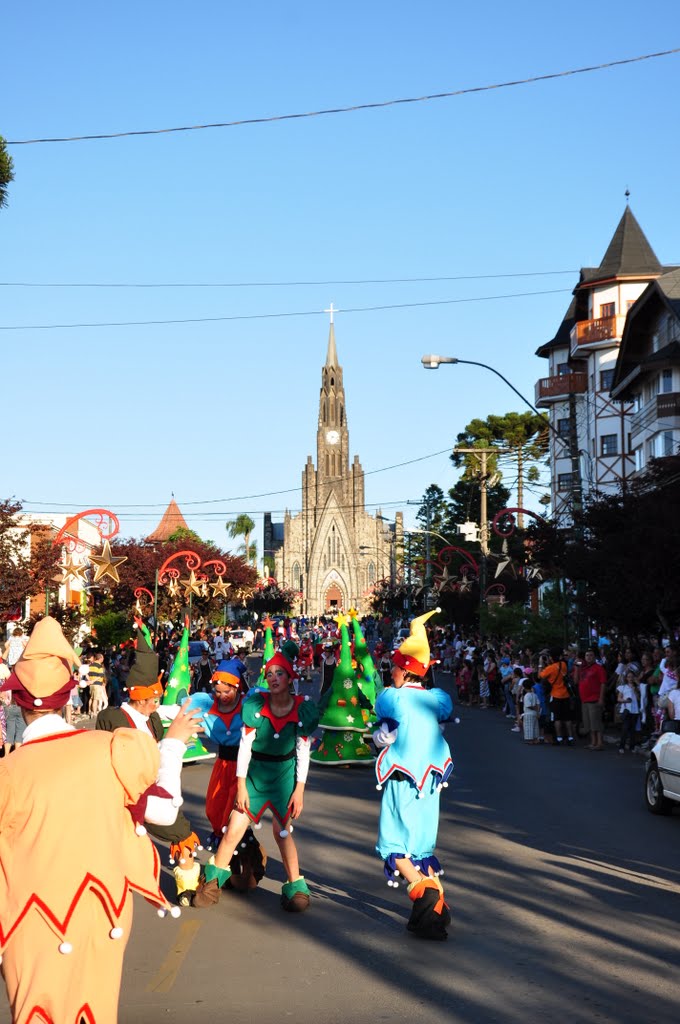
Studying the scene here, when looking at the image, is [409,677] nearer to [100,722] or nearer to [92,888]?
[100,722]

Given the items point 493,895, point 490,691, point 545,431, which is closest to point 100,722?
point 493,895

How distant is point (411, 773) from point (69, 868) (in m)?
4.00

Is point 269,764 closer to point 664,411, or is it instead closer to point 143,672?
point 143,672

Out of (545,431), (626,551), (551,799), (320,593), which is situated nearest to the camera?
(551,799)

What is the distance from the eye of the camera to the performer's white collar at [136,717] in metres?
8.40

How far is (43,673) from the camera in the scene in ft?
15.2

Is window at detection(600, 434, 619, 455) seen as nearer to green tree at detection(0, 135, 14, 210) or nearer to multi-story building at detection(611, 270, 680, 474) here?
multi-story building at detection(611, 270, 680, 474)

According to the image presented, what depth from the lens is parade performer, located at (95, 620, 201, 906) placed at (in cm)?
834

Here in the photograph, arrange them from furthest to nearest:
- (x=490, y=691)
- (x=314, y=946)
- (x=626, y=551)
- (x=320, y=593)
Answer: (x=320, y=593) → (x=490, y=691) → (x=626, y=551) → (x=314, y=946)

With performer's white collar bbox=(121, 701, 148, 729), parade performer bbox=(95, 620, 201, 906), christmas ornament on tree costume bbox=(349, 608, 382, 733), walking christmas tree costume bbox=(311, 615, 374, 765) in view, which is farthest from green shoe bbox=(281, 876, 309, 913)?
christmas ornament on tree costume bbox=(349, 608, 382, 733)

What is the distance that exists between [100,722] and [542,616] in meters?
29.9

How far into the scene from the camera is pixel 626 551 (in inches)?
987

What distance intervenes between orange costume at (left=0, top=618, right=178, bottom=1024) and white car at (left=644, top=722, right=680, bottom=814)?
9631mm

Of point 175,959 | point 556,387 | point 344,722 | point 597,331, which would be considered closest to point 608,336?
point 597,331
